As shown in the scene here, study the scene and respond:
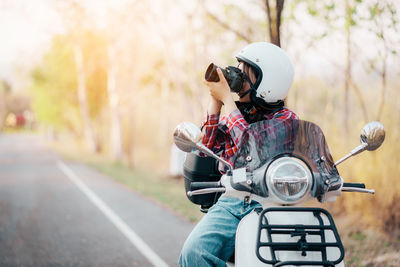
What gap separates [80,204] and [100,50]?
19.4 m

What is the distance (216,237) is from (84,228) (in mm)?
4723

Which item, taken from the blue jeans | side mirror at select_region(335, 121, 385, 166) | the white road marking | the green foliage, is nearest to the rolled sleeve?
the blue jeans

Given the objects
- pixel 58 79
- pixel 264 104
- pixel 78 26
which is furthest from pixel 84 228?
pixel 58 79

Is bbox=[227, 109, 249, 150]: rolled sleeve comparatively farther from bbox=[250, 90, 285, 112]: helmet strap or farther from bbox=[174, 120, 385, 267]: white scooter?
bbox=[250, 90, 285, 112]: helmet strap

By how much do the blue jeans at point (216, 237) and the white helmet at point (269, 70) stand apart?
27.0 inches

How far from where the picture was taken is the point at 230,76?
2449 mm

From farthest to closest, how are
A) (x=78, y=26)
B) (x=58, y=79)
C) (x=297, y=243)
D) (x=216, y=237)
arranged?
(x=58, y=79), (x=78, y=26), (x=216, y=237), (x=297, y=243)

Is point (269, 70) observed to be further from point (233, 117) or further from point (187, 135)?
point (187, 135)

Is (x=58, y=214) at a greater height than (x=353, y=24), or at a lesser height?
lesser

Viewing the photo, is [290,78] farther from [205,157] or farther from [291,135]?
[205,157]

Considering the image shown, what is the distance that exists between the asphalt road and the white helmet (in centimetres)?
291

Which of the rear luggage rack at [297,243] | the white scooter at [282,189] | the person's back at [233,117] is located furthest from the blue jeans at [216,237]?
the rear luggage rack at [297,243]

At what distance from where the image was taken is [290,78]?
2.57m

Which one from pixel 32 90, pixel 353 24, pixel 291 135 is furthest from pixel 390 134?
pixel 32 90
